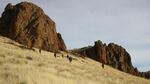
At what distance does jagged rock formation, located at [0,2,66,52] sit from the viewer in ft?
283

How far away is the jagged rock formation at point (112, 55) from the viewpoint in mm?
117750

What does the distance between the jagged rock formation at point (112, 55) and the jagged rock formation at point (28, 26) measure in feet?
74.9

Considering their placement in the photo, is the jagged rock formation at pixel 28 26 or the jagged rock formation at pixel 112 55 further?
the jagged rock formation at pixel 112 55

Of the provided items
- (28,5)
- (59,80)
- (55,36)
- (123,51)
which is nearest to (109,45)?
(123,51)

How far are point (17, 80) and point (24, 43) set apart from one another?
72.0 metres

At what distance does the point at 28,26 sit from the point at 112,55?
50888mm

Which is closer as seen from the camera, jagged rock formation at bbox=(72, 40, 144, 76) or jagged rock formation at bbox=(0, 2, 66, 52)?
jagged rock formation at bbox=(0, 2, 66, 52)

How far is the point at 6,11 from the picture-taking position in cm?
9300

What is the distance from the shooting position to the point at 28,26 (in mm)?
89938

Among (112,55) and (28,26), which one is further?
(112,55)

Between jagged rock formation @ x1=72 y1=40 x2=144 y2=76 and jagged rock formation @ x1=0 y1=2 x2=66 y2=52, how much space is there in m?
22.8

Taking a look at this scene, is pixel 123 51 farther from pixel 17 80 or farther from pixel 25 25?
pixel 17 80

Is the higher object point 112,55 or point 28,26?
point 28,26

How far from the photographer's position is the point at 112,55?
424 feet
